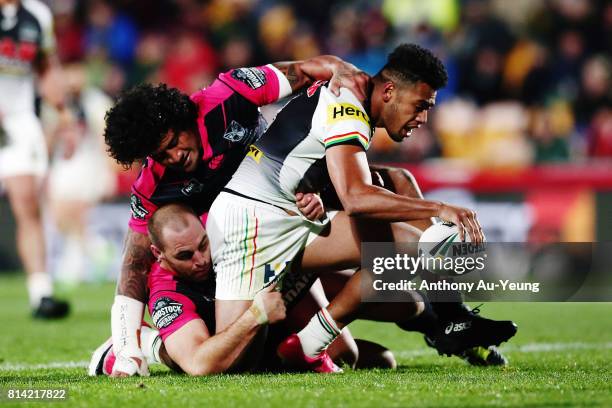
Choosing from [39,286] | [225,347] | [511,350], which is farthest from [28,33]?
[511,350]

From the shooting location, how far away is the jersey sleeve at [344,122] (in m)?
4.91

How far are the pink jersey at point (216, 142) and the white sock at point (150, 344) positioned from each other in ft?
1.84

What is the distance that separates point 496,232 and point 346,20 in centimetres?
458

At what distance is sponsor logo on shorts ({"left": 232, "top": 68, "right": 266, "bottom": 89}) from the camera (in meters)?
5.67

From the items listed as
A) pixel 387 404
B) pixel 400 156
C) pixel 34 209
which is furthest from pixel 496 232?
pixel 387 404

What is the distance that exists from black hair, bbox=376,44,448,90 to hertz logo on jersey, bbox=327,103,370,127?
33 cm

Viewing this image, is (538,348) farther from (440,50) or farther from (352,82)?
(440,50)

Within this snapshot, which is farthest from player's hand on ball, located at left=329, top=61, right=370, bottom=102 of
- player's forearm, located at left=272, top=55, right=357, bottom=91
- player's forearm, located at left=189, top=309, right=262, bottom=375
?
player's forearm, located at left=189, top=309, right=262, bottom=375

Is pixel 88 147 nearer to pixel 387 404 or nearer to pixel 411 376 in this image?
pixel 411 376

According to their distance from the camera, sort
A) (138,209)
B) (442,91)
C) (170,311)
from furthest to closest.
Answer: (442,91) < (138,209) < (170,311)

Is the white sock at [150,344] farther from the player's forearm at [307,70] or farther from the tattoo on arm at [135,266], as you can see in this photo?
the player's forearm at [307,70]

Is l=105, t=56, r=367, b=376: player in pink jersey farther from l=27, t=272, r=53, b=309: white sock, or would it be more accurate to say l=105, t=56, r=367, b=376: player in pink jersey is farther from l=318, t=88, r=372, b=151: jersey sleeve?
l=27, t=272, r=53, b=309: white sock

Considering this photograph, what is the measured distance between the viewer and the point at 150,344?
546 centimetres

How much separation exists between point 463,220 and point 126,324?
73.8 inches
